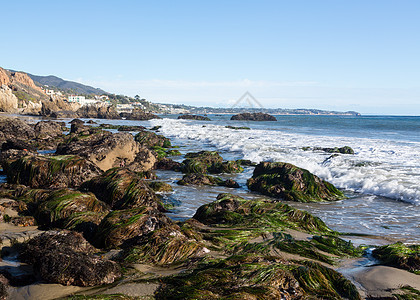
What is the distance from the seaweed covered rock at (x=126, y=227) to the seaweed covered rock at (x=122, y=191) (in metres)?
1.67

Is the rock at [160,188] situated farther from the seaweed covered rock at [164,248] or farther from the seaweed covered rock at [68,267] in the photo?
the seaweed covered rock at [68,267]

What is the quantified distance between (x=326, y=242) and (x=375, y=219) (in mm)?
2469

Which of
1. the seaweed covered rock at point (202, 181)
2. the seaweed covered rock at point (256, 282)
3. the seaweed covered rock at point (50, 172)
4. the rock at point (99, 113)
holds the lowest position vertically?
the seaweed covered rock at point (202, 181)

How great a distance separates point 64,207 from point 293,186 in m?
5.77

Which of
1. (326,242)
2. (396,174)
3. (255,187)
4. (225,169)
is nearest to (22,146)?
(225,169)

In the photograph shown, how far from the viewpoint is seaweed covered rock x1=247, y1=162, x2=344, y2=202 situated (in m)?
8.43

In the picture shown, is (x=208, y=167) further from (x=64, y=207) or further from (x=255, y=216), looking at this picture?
(x=64, y=207)

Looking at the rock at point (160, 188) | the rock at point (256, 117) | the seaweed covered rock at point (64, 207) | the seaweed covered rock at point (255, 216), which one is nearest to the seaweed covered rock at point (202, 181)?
the rock at point (160, 188)

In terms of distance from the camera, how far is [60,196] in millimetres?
5602

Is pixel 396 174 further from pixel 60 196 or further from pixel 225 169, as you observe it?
pixel 60 196

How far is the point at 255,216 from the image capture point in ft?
19.1

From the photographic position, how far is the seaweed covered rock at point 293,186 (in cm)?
843

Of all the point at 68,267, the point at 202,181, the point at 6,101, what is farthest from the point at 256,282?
the point at 6,101

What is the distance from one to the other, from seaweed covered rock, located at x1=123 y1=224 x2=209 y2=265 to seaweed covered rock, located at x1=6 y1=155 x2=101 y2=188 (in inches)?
160
